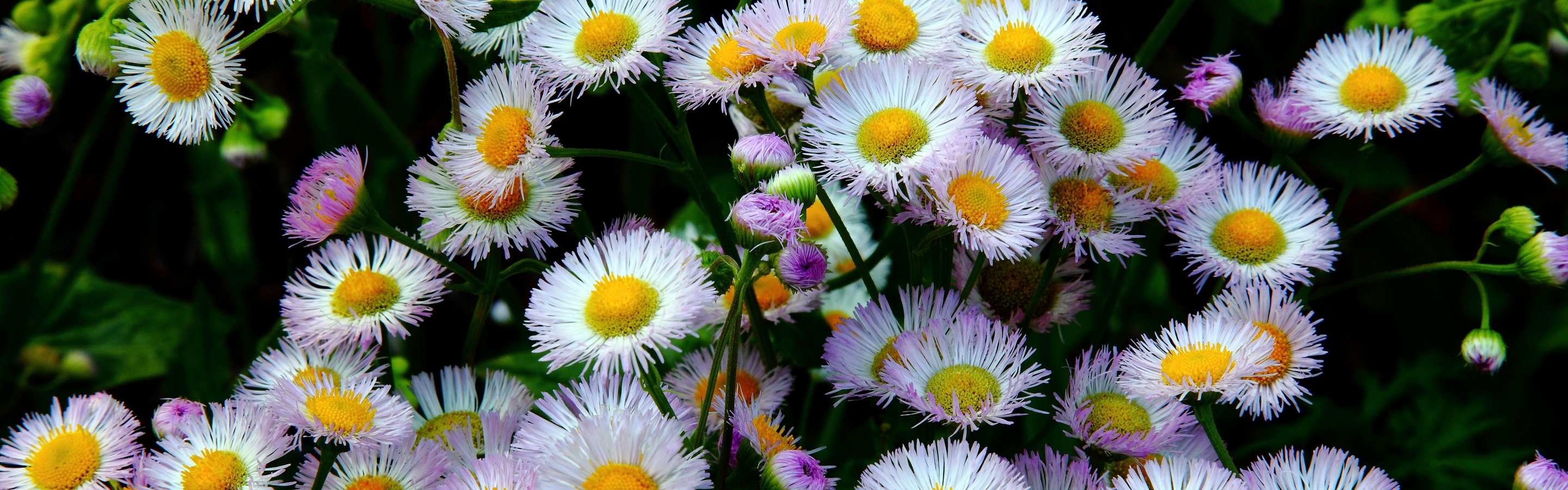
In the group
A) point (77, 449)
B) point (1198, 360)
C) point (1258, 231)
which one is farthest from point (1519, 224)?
point (77, 449)

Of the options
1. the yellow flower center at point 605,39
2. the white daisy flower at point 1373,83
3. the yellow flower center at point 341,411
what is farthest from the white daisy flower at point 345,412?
the white daisy flower at point 1373,83

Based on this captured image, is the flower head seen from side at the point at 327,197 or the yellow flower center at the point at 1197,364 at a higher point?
the flower head seen from side at the point at 327,197

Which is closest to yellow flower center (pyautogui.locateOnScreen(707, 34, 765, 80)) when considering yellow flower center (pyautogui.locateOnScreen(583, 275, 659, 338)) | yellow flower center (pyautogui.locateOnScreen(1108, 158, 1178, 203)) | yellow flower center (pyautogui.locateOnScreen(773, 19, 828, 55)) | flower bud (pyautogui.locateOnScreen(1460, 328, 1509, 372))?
yellow flower center (pyautogui.locateOnScreen(773, 19, 828, 55))

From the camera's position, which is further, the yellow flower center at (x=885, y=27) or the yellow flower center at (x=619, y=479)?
the yellow flower center at (x=885, y=27)

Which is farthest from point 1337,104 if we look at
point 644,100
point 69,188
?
point 69,188

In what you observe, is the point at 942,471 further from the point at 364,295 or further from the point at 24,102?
the point at 24,102

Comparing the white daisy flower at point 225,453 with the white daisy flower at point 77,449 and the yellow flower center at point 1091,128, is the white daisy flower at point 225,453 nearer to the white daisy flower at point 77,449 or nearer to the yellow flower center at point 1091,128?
the white daisy flower at point 77,449

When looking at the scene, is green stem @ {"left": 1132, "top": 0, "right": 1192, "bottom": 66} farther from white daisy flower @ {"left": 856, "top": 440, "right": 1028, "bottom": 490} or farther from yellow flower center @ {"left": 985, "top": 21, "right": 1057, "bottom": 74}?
white daisy flower @ {"left": 856, "top": 440, "right": 1028, "bottom": 490}
